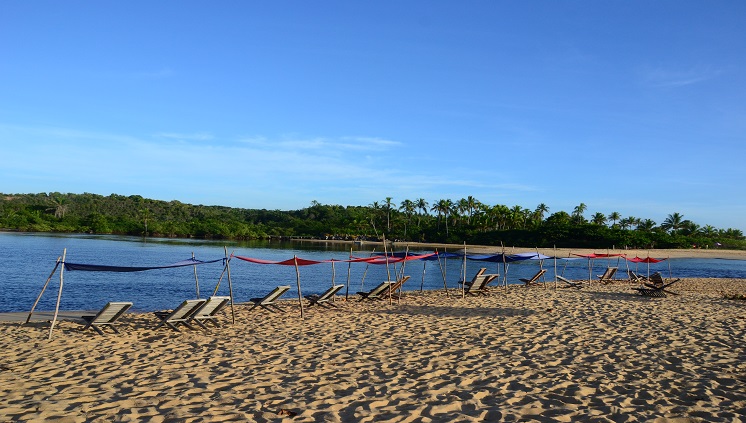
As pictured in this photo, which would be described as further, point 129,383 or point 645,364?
point 645,364

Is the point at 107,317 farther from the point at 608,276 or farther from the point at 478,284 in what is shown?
the point at 608,276

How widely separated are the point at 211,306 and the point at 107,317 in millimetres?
1759

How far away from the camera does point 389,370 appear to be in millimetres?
6582

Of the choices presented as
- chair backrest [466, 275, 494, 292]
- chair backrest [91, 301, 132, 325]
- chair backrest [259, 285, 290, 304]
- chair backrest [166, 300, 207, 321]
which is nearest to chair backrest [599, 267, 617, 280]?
chair backrest [466, 275, 494, 292]

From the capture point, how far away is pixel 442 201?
10206 cm

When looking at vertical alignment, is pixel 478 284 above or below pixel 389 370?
above

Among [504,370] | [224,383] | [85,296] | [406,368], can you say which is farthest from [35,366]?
[85,296]

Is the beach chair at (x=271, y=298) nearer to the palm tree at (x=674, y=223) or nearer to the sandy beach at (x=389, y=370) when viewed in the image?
the sandy beach at (x=389, y=370)

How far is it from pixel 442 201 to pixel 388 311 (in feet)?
296

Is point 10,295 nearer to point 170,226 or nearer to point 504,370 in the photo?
point 504,370

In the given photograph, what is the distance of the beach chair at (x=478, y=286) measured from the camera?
16703mm

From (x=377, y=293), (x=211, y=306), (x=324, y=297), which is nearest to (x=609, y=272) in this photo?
(x=377, y=293)

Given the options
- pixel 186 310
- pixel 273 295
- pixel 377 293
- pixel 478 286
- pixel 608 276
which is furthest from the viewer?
pixel 608 276

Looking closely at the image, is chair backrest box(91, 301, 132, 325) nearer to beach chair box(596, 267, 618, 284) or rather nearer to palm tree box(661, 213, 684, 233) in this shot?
beach chair box(596, 267, 618, 284)
